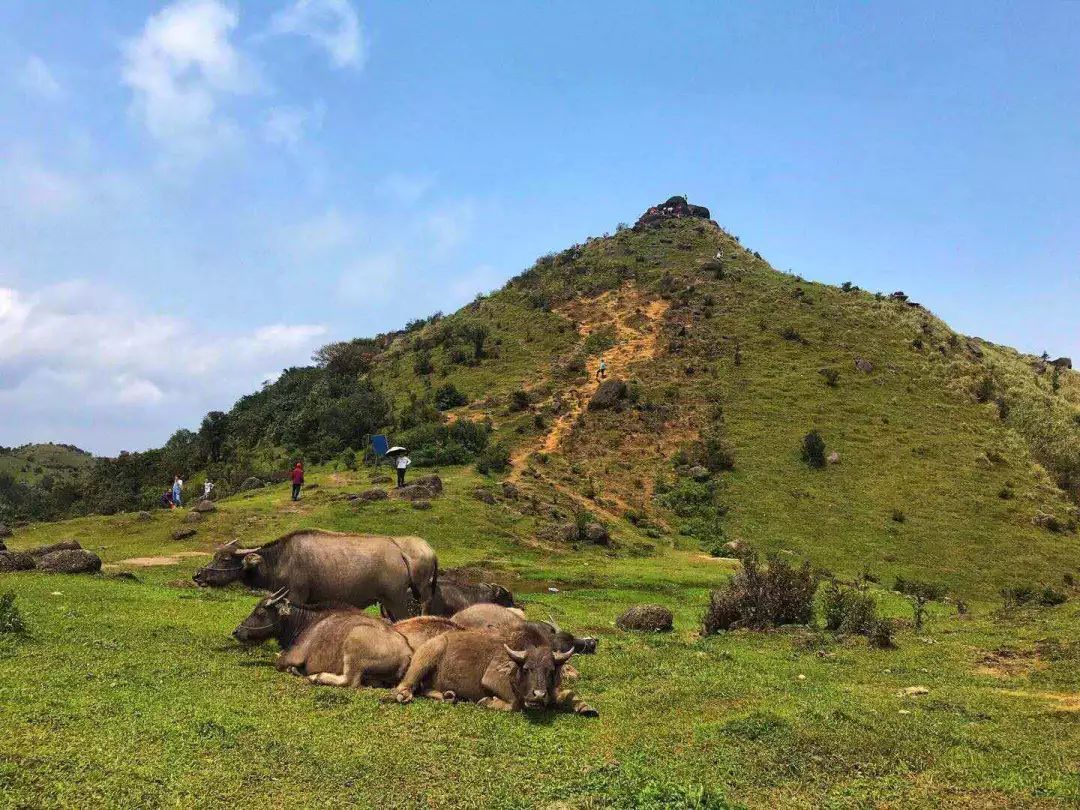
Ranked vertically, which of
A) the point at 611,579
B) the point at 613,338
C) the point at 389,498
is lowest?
the point at 611,579

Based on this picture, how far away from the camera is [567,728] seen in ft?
29.7

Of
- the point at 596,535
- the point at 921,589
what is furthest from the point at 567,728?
the point at 921,589

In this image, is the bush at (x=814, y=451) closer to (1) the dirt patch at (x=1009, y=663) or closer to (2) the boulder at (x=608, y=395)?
(2) the boulder at (x=608, y=395)

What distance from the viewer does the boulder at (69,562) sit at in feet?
64.6

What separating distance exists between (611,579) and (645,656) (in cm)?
1489

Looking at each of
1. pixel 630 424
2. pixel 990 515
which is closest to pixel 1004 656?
pixel 990 515

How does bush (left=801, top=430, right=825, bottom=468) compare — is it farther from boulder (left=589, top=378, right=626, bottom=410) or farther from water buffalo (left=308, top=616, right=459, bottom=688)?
water buffalo (left=308, top=616, right=459, bottom=688)

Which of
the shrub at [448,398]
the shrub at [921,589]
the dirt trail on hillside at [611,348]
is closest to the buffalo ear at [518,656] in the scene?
the shrub at [921,589]

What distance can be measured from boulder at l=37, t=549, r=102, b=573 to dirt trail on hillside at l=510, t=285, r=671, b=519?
24.8 meters

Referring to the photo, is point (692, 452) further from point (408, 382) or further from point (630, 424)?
point (408, 382)

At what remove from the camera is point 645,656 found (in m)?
13.6

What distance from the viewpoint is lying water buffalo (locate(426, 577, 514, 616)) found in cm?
1551

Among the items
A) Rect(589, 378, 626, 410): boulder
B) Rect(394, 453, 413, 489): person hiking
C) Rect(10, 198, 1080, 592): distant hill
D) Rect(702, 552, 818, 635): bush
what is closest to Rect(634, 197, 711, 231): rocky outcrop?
Rect(10, 198, 1080, 592): distant hill

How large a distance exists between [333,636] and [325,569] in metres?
3.42
